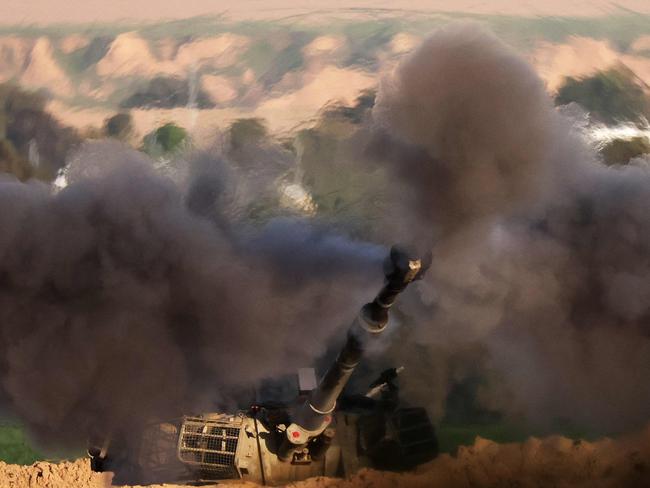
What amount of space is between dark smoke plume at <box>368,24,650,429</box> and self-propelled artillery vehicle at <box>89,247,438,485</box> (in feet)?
6.95

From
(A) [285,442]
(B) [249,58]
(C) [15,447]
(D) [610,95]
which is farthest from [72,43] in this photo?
(D) [610,95]

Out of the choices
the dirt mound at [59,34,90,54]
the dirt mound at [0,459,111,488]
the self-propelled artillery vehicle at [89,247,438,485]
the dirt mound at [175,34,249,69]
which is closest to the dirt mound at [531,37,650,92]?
the dirt mound at [175,34,249,69]

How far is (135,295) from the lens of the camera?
40.7 feet

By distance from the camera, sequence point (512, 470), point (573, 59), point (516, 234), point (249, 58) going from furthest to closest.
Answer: point (249, 58), point (573, 59), point (512, 470), point (516, 234)

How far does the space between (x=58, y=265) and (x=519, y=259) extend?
774 centimetres

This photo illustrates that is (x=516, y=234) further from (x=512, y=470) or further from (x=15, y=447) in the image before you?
(x=15, y=447)

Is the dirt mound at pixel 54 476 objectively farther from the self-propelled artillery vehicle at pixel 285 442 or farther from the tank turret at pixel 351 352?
the tank turret at pixel 351 352

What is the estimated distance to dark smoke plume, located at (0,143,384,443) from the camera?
12.4 meters

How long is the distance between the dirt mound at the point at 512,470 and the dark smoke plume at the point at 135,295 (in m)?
0.91

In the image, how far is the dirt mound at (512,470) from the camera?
13.4 meters

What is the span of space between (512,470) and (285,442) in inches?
174

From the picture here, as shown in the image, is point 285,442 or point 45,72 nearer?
point 285,442

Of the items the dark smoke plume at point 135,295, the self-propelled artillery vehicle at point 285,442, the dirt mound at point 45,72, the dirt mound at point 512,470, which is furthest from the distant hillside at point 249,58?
the dirt mound at point 512,470

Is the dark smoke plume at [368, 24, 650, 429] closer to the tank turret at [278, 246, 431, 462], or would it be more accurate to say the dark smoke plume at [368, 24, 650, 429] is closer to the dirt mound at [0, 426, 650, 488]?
the dirt mound at [0, 426, 650, 488]
